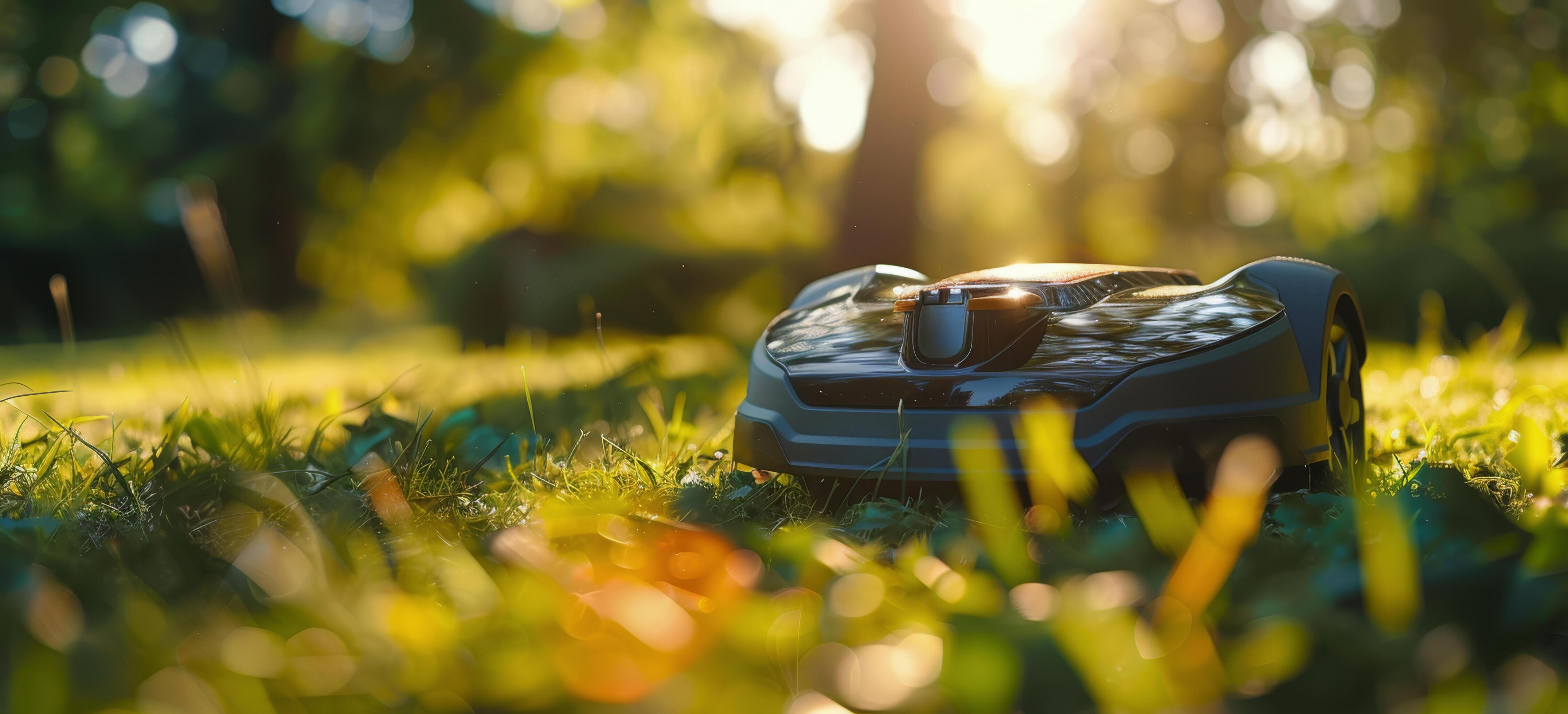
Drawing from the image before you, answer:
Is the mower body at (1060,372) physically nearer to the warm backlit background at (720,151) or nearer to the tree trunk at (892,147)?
the warm backlit background at (720,151)

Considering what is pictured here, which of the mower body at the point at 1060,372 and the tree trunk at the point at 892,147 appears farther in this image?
the tree trunk at the point at 892,147

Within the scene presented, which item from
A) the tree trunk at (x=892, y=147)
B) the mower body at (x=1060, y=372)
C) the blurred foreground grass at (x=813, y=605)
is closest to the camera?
the blurred foreground grass at (x=813, y=605)

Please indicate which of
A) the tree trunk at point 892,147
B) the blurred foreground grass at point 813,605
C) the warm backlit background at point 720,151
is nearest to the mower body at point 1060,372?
the blurred foreground grass at point 813,605

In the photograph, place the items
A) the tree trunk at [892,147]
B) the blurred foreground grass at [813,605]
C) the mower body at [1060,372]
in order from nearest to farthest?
the blurred foreground grass at [813,605] → the mower body at [1060,372] → the tree trunk at [892,147]

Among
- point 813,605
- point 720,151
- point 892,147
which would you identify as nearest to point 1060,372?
point 813,605

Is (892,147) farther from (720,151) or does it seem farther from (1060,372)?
(1060,372)

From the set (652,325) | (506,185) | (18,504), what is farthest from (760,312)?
(18,504)

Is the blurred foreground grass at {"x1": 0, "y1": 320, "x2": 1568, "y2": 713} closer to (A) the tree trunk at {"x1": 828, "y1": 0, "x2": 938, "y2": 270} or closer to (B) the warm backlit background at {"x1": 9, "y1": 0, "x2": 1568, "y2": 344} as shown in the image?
(B) the warm backlit background at {"x1": 9, "y1": 0, "x2": 1568, "y2": 344}

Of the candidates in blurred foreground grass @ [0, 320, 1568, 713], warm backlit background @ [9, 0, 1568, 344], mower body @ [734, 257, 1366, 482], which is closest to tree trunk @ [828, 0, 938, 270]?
warm backlit background @ [9, 0, 1568, 344]
